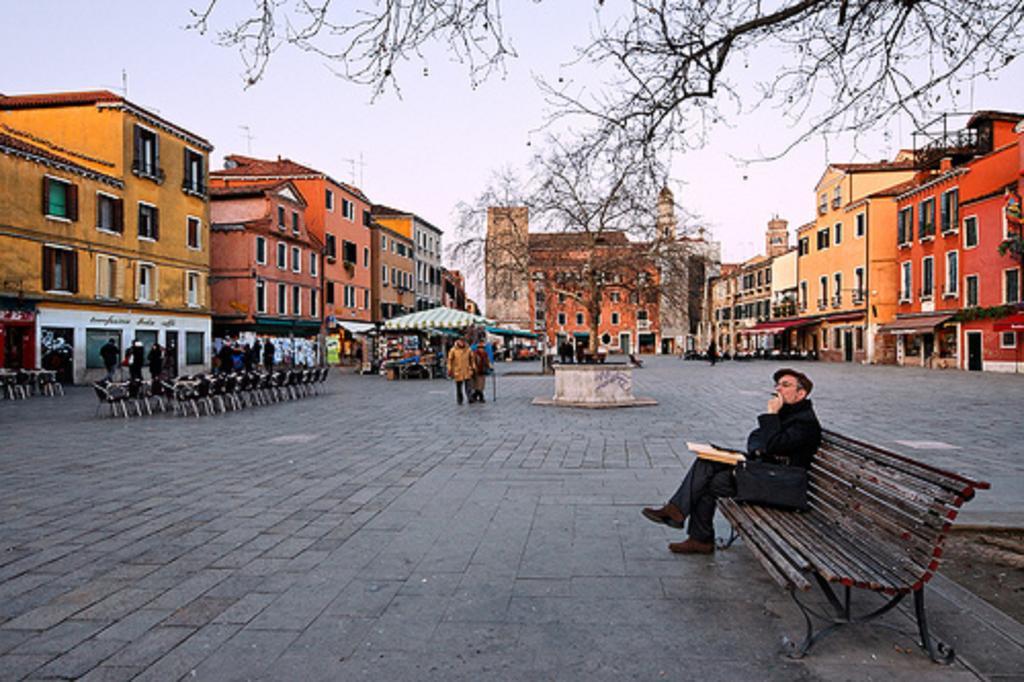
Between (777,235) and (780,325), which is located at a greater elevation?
(777,235)

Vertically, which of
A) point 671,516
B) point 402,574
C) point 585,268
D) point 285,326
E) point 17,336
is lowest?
point 402,574

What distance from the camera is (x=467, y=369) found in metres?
17.6

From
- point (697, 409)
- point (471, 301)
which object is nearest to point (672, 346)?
point (471, 301)

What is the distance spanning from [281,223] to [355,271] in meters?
10.9

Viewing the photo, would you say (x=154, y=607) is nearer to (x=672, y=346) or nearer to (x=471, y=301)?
(x=672, y=346)

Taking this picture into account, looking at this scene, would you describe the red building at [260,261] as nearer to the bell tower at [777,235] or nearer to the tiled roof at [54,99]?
the tiled roof at [54,99]

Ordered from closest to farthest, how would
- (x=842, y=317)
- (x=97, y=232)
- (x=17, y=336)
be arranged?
(x=17, y=336) < (x=97, y=232) < (x=842, y=317)

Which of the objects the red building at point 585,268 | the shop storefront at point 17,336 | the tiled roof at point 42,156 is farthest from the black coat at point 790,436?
the tiled roof at point 42,156

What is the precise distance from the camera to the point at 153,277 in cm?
3238

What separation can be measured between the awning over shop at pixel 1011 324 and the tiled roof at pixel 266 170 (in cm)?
3811

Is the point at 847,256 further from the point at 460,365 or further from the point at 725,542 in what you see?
the point at 725,542

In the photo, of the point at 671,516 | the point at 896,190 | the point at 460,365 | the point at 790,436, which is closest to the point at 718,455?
the point at 790,436

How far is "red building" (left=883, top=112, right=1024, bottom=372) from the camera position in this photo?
33344mm

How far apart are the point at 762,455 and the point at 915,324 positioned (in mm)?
40733
